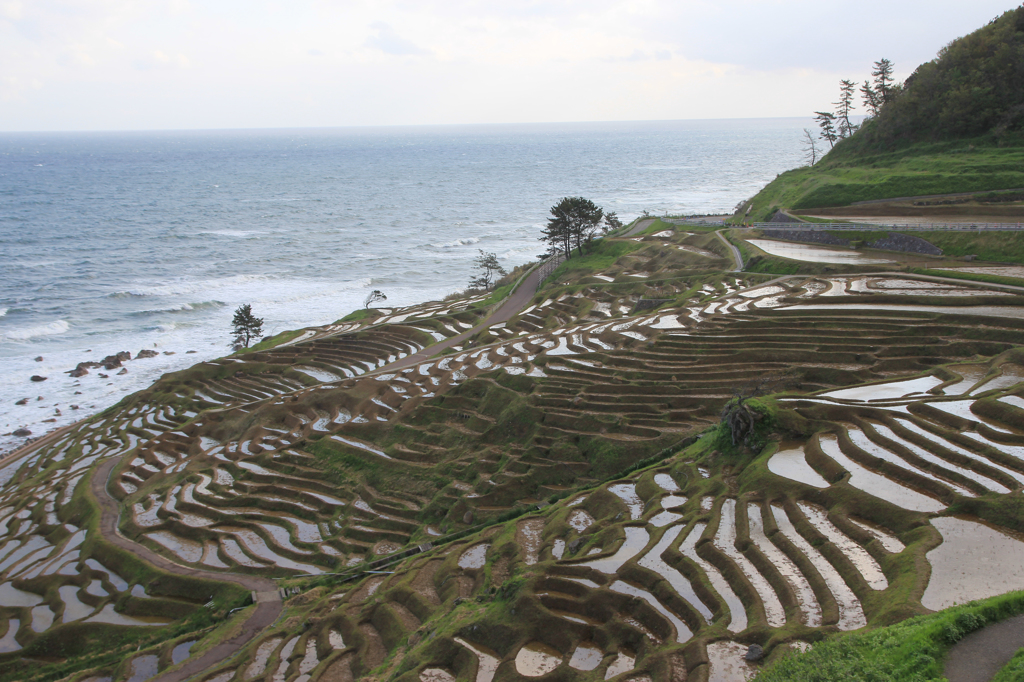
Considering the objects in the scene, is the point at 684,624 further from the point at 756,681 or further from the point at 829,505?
the point at 829,505

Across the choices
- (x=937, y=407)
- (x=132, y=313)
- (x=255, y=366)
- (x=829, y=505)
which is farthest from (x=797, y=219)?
(x=132, y=313)

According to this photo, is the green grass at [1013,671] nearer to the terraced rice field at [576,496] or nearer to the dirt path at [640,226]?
the terraced rice field at [576,496]

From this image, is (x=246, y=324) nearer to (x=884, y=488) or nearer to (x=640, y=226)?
(x=640, y=226)

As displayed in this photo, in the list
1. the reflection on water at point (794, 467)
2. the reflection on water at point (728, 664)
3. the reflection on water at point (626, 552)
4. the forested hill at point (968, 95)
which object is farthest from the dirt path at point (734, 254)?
the reflection on water at point (728, 664)

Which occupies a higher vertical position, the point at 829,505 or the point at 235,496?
the point at 829,505

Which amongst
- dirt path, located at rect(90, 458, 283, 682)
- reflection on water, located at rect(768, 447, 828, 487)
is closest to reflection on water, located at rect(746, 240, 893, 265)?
reflection on water, located at rect(768, 447, 828, 487)

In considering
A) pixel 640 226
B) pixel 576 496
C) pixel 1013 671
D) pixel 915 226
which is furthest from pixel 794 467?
pixel 640 226
